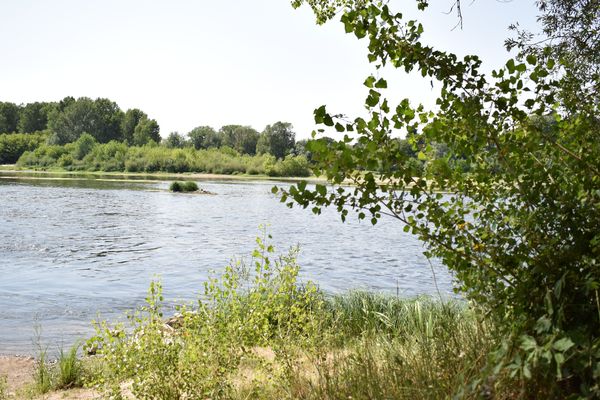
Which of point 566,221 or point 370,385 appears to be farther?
point 370,385

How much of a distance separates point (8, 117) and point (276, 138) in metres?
86.3

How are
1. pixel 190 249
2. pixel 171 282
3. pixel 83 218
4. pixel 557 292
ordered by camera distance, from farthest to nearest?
1. pixel 83 218
2. pixel 190 249
3. pixel 171 282
4. pixel 557 292

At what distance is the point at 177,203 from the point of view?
38000 millimetres

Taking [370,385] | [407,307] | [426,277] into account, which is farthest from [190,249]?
[370,385]

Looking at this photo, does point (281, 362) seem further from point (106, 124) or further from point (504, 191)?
point (106, 124)

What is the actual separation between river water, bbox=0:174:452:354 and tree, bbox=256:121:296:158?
76.1m

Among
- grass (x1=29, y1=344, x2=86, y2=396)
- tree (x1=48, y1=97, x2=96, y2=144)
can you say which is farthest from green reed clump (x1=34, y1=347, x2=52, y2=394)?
tree (x1=48, y1=97, x2=96, y2=144)

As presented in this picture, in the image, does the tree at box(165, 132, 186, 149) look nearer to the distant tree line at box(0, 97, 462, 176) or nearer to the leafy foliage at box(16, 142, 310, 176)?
the distant tree line at box(0, 97, 462, 176)

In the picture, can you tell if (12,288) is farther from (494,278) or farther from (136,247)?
(494,278)

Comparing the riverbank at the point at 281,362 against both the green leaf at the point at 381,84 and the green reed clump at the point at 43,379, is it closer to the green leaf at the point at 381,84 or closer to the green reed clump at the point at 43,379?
the green reed clump at the point at 43,379

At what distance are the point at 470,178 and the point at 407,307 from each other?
215 inches

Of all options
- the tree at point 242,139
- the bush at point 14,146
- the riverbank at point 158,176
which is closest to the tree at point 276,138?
the tree at point 242,139

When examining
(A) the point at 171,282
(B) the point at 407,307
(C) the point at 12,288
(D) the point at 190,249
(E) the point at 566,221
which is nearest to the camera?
(E) the point at 566,221

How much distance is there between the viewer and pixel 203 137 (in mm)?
137875
